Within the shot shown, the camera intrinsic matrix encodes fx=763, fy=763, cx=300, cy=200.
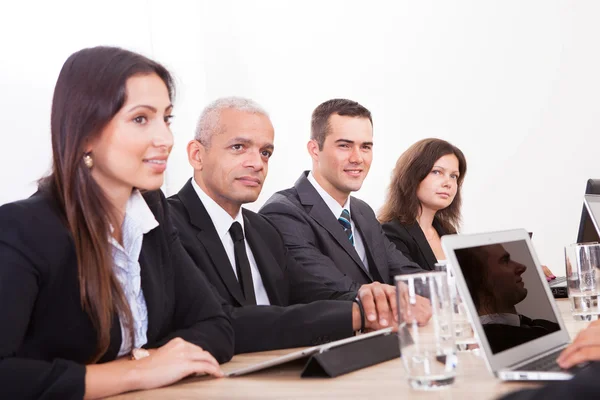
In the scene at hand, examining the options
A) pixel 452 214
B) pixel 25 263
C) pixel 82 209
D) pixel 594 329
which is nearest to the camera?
pixel 594 329

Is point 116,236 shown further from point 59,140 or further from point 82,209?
point 59,140

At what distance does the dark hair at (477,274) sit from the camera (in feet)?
4.50

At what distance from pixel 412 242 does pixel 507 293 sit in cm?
276

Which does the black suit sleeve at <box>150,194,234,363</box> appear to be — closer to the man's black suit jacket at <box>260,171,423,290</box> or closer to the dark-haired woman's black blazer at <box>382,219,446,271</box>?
the man's black suit jacket at <box>260,171,423,290</box>

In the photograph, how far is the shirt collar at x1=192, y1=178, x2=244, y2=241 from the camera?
2.72m

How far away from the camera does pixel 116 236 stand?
1.80m

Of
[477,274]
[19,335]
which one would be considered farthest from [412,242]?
[19,335]

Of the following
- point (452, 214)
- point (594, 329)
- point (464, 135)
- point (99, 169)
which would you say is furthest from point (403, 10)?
point (594, 329)

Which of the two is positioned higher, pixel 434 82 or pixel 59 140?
pixel 434 82

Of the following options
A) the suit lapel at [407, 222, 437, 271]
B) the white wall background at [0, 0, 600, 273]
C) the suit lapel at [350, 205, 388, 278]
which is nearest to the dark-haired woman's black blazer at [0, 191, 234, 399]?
the suit lapel at [350, 205, 388, 278]

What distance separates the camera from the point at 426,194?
179 inches

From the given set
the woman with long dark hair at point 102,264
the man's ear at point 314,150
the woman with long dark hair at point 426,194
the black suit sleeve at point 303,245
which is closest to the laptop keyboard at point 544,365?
the woman with long dark hair at point 102,264

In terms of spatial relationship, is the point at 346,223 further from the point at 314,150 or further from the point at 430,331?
the point at 430,331

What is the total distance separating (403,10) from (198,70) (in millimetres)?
1747
